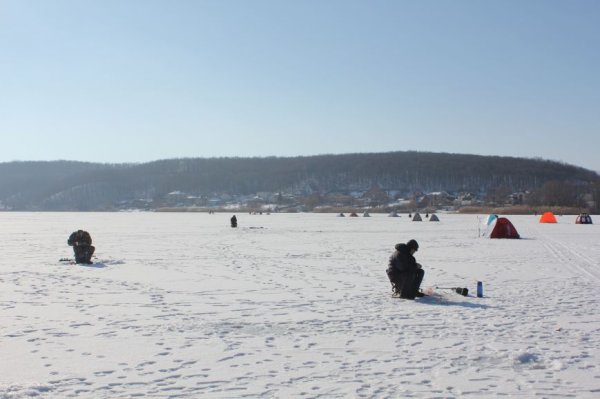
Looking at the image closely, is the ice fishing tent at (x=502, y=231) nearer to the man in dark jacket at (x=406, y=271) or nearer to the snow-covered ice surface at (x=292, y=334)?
the snow-covered ice surface at (x=292, y=334)

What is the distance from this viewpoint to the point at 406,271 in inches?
463

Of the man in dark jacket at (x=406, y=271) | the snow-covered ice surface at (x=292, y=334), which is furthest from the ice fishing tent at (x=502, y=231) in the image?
the man in dark jacket at (x=406, y=271)

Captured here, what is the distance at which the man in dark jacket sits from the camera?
38.3ft

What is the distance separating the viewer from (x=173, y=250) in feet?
A: 78.3

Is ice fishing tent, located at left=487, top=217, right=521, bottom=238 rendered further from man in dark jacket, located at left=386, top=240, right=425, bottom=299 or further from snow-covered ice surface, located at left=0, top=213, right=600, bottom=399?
man in dark jacket, located at left=386, top=240, right=425, bottom=299

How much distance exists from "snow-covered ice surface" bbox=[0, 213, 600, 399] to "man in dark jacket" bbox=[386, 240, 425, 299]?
0.40 m

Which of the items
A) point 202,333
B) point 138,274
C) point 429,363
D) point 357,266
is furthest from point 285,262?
point 429,363

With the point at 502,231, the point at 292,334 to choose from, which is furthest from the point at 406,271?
the point at 502,231

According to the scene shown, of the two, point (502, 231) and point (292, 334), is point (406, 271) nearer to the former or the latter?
point (292, 334)

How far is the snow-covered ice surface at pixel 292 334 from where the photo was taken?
20.3 ft

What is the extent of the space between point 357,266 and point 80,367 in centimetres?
1163

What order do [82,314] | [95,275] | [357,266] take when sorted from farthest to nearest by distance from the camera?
[357,266] < [95,275] < [82,314]

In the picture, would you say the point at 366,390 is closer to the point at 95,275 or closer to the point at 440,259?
the point at 95,275

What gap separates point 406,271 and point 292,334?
3.88 meters
